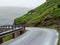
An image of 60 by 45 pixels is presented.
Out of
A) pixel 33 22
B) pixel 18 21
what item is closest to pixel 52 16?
pixel 33 22

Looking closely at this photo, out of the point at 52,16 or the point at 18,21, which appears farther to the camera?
the point at 18,21

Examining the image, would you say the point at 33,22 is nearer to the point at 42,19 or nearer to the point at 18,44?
the point at 42,19

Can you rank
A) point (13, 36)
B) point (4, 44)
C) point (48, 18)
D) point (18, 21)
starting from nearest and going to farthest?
point (4, 44)
point (13, 36)
point (48, 18)
point (18, 21)

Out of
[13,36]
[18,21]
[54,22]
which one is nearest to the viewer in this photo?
[13,36]

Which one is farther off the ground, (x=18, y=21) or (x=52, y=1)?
(x=52, y=1)

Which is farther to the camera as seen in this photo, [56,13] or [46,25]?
[56,13]

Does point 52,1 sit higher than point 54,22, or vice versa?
point 52,1

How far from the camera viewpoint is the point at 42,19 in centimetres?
8081

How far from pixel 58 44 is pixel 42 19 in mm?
56729

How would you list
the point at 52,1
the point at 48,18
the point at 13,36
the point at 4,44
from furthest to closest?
the point at 52,1, the point at 48,18, the point at 13,36, the point at 4,44

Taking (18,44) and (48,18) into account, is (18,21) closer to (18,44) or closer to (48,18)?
(48,18)

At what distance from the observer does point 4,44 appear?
23.4 meters

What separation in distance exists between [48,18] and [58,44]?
5223cm

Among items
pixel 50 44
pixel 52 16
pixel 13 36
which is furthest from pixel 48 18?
pixel 50 44
